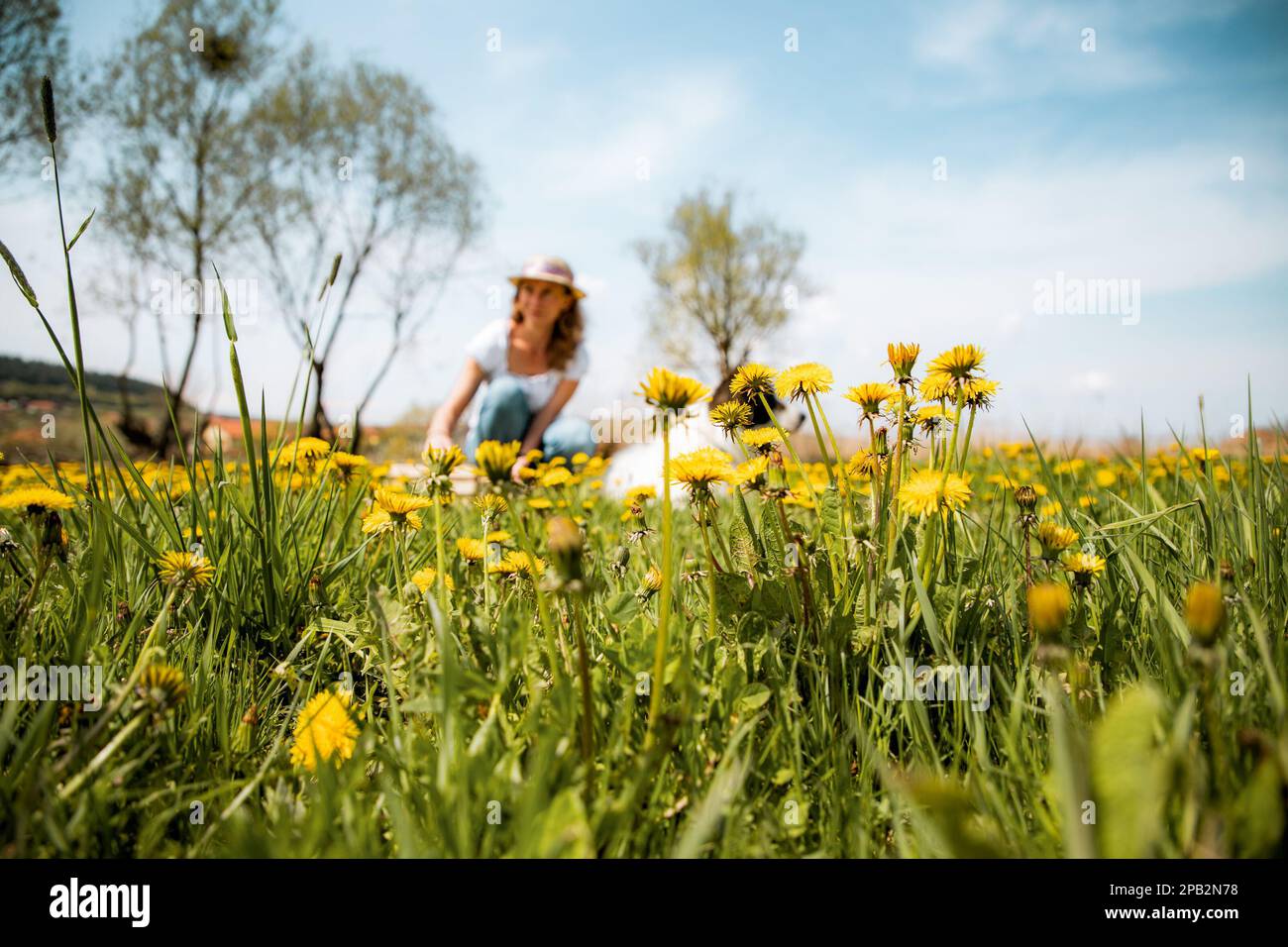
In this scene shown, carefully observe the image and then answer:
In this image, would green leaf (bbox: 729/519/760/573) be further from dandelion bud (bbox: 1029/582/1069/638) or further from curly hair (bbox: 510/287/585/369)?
curly hair (bbox: 510/287/585/369)

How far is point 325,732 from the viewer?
107 cm

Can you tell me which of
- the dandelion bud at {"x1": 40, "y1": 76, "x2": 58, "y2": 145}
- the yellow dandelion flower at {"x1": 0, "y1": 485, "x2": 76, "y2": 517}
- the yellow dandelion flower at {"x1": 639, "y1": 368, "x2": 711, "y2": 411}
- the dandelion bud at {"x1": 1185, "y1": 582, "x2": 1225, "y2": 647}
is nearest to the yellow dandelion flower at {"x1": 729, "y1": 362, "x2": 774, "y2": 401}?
the yellow dandelion flower at {"x1": 639, "y1": 368, "x2": 711, "y2": 411}

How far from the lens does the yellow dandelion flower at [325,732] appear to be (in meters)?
1.05

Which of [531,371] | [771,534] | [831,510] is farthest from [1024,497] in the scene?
[531,371]

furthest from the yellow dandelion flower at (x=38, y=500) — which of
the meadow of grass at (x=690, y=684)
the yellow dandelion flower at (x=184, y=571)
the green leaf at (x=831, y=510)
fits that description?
the green leaf at (x=831, y=510)

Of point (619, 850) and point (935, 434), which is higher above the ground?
point (935, 434)

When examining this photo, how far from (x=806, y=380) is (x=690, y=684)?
0.76 m

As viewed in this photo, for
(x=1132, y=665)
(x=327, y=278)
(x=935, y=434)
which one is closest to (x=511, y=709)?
(x=327, y=278)

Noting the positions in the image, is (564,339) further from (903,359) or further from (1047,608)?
(1047,608)

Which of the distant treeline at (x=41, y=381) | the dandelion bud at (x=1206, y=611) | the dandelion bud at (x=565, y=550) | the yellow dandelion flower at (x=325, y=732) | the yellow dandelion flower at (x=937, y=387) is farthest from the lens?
the distant treeline at (x=41, y=381)

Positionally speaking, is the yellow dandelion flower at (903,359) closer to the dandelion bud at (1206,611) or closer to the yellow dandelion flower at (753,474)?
the yellow dandelion flower at (753,474)
